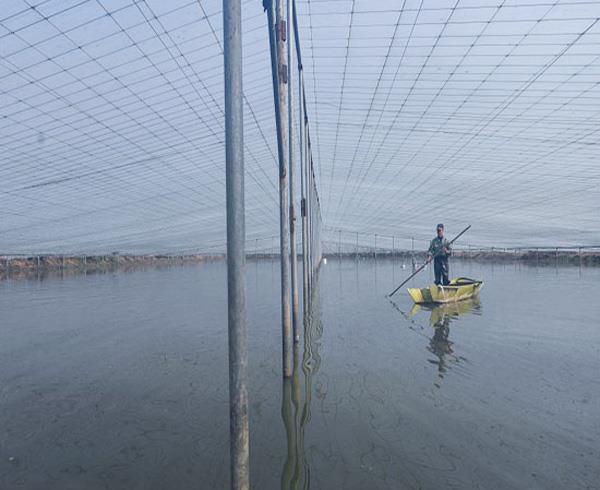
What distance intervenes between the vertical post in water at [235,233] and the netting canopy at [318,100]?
330 centimetres

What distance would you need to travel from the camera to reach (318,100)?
8.23 metres

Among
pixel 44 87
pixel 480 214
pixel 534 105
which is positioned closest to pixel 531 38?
pixel 534 105

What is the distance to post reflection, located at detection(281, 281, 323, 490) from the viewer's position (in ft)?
7.28

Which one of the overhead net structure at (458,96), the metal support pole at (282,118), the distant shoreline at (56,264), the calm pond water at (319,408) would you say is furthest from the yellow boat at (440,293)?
the distant shoreline at (56,264)

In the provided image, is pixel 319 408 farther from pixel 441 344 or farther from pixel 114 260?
pixel 114 260

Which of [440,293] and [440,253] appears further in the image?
[440,253]

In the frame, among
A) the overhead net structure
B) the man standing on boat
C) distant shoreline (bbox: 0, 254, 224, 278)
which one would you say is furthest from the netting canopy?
distant shoreline (bbox: 0, 254, 224, 278)

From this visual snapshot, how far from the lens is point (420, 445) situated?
2.52 meters

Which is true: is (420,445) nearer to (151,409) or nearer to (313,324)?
(151,409)

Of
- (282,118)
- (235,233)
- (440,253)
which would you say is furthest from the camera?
(440,253)

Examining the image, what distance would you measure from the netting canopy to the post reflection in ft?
13.9

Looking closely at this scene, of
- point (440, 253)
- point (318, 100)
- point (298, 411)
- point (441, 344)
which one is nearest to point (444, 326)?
point (441, 344)

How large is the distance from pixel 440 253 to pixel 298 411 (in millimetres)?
8021

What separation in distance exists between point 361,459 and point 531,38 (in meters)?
5.86
